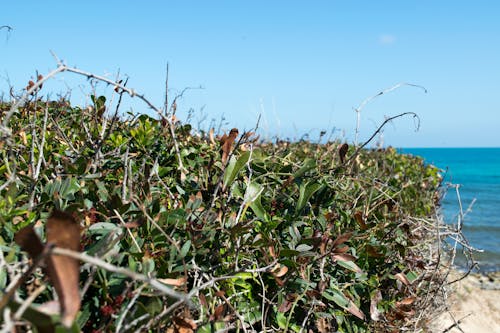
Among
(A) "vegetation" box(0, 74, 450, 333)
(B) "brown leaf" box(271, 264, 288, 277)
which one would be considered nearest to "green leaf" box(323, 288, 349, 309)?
(A) "vegetation" box(0, 74, 450, 333)

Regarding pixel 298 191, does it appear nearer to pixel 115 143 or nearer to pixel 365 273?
pixel 365 273

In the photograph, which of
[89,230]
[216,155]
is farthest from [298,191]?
[89,230]

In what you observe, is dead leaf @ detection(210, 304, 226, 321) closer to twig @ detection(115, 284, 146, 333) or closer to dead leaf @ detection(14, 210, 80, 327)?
twig @ detection(115, 284, 146, 333)

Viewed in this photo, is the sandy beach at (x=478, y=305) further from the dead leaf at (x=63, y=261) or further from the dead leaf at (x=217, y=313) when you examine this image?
the dead leaf at (x=63, y=261)

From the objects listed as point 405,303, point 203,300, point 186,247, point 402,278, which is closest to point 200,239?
point 186,247

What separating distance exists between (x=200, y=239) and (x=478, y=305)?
401 inches

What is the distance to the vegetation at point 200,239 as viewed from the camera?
5.16 ft

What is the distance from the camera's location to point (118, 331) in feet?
4.78

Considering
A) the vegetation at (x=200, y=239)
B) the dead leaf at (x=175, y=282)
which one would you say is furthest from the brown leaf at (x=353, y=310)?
the dead leaf at (x=175, y=282)

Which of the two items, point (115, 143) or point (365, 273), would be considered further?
point (115, 143)

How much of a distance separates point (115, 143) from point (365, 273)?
1.41m

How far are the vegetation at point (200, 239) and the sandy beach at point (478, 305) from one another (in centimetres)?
405

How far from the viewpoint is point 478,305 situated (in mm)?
10492

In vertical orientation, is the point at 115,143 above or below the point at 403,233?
above
